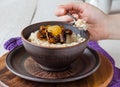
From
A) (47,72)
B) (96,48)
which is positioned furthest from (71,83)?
(96,48)

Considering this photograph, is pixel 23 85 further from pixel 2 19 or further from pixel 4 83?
pixel 2 19

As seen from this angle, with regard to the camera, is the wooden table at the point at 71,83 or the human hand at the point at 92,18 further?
the human hand at the point at 92,18

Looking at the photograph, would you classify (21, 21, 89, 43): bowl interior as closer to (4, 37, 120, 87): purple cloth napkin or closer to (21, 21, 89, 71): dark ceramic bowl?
(21, 21, 89, 71): dark ceramic bowl

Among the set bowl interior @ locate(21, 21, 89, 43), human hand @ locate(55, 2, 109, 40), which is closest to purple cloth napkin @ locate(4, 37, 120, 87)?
human hand @ locate(55, 2, 109, 40)

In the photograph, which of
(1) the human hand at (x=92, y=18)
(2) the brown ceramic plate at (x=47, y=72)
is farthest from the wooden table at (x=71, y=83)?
(1) the human hand at (x=92, y=18)

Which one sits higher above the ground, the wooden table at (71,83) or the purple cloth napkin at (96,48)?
the wooden table at (71,83)

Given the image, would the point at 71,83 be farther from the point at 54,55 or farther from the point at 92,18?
the point at 92,18

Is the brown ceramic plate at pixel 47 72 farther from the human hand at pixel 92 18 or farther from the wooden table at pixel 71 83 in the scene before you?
the human hand at pixel 92 18
